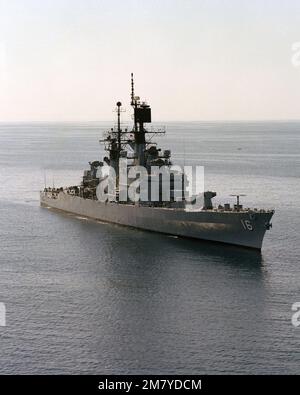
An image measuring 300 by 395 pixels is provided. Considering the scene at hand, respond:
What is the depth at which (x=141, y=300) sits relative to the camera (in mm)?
36406

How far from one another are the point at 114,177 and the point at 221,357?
121ft

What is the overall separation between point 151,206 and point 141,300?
64.5ft

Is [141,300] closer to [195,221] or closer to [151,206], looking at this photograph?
[195,221]

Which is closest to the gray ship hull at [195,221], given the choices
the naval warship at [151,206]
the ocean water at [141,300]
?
the naval warship at [151,206]

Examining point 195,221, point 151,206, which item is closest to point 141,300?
point 195,221

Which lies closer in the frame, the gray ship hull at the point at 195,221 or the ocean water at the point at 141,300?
the ocean water at the point at 141,300

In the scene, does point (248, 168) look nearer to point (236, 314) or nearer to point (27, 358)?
point (236, 314)

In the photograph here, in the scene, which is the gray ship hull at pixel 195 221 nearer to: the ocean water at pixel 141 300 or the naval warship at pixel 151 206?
the naval warship at pixel 151 206

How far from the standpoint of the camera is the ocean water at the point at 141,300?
28625 mm

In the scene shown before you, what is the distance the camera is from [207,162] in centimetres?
11356

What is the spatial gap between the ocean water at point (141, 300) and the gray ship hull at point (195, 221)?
852 millimetres
